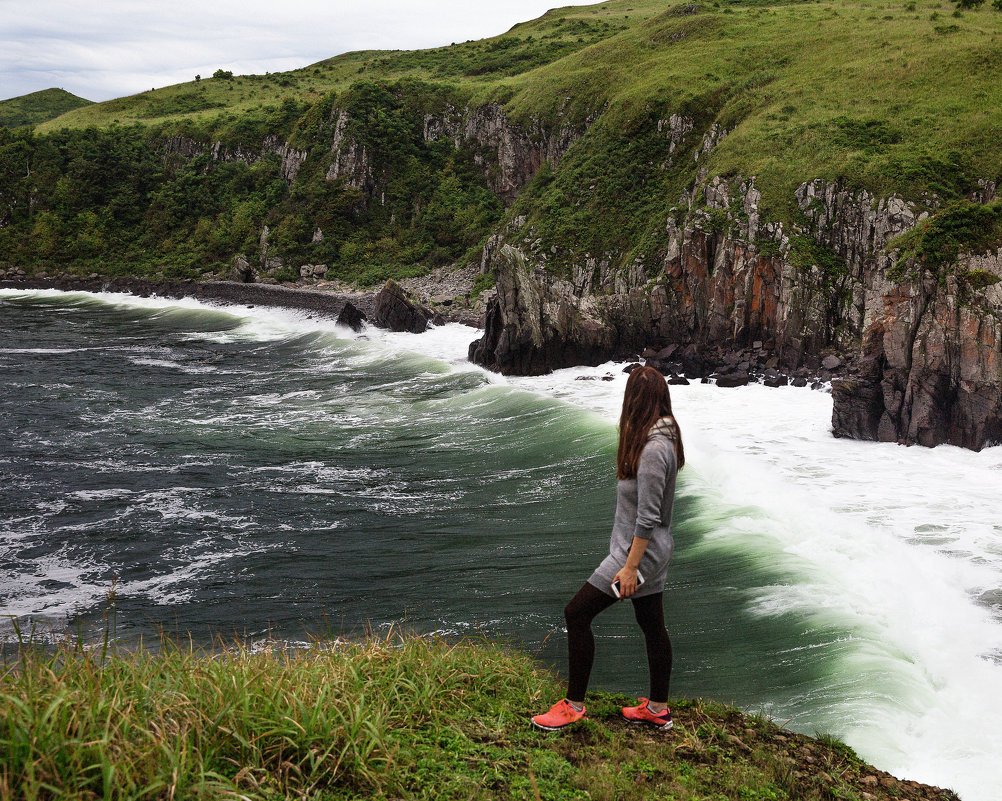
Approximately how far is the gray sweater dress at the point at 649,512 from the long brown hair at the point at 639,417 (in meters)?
0.05

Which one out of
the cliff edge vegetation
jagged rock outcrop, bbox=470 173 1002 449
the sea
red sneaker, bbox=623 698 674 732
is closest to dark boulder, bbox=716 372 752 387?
the sea

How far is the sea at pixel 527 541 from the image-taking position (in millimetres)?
7516

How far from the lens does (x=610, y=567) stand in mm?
4941

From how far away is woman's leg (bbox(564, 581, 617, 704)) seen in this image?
4996mm

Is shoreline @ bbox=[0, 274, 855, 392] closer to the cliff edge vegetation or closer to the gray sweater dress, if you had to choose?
the cliff edge vegetation

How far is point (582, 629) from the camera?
5.04 meters

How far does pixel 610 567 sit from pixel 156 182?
275 feet

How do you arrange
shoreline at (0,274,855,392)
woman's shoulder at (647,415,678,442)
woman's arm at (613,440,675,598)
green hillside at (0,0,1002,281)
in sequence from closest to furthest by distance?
woman's arm at (613,440,675,598) → woman's shoulder at (647,415,678,442) → shoreline at (0,274,855,392) → green hillside at (0,0,1002,281)

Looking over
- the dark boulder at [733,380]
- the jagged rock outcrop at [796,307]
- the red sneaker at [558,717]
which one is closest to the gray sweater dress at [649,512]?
the red sneaker at [558,717]

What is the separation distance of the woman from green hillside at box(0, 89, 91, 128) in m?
153

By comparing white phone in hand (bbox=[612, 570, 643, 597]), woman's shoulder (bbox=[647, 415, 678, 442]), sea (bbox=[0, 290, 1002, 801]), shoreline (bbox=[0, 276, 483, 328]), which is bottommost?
sea (bbox=[0, 290, 1002, 801])

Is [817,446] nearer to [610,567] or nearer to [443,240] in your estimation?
[610,567]

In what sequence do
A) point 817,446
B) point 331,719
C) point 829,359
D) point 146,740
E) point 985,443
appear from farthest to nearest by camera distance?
point 829,359 → point 817,446 → point 985,443 → point 331,719 → point 146,740

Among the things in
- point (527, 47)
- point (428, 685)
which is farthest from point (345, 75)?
point (428, 685)
